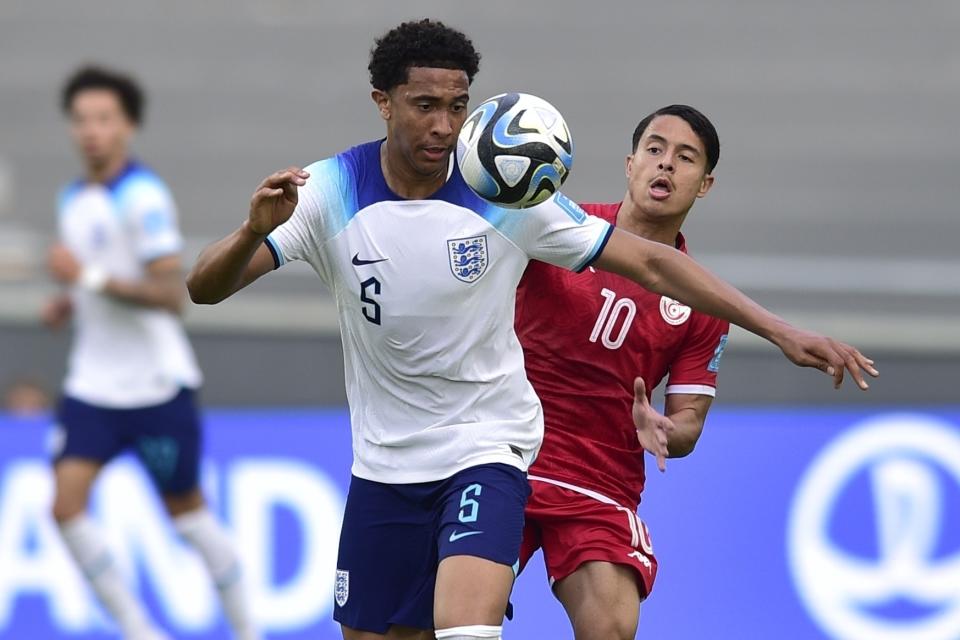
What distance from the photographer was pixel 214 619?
930 centimetres

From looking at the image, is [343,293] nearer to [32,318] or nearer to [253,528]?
[253,528]

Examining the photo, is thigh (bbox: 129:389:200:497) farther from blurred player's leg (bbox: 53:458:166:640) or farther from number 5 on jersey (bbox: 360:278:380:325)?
number 5 on jersey (bbox: 360:278:380:325)

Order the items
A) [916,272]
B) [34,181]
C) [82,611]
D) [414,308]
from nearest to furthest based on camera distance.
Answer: [414,308] < [82,611] < [916,272] < [34,181]

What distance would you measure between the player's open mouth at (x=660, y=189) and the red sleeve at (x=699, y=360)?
18.3 inches

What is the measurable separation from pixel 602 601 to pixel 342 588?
926 mm

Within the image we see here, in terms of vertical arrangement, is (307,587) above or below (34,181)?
below

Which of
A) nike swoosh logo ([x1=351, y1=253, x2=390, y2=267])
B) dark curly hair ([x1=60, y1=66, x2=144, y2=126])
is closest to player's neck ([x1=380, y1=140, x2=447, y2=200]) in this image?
nike swoosh logo ([x1=351, y1=253, x2=390, y2=267])

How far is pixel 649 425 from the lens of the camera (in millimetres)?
5305

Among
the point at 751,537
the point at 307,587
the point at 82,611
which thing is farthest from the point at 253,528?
the point at 751,537

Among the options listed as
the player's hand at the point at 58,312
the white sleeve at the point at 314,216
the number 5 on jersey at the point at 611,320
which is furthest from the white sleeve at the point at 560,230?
the player's hand at the point at 58,312

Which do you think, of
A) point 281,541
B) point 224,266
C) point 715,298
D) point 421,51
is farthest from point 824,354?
point 281,541

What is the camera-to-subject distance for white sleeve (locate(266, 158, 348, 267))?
5082 mm

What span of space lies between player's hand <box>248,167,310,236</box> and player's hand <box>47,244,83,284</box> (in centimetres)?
372

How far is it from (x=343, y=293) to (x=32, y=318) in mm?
6602
